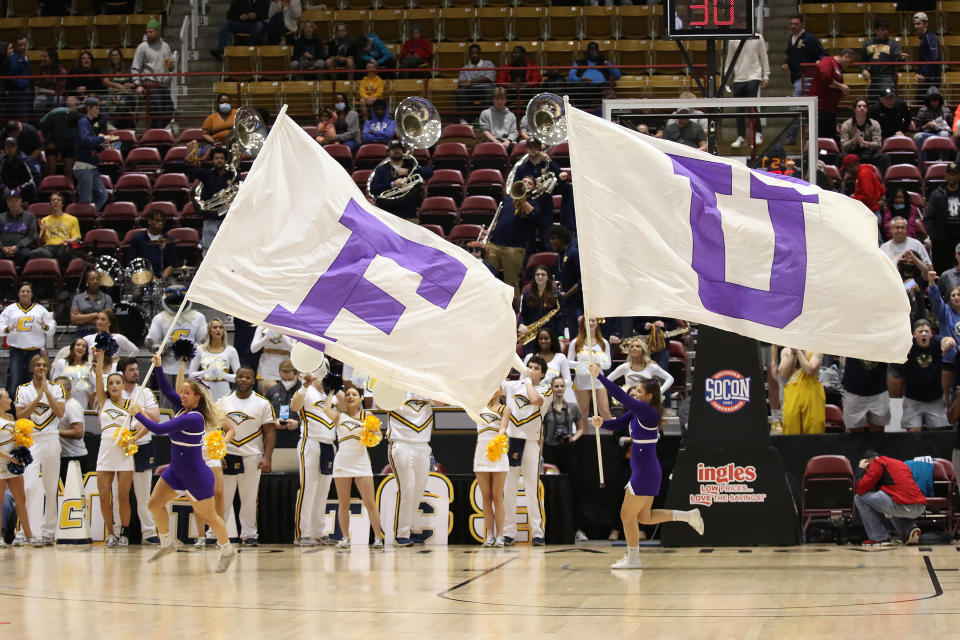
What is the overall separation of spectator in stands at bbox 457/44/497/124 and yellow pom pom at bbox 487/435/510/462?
9.93m

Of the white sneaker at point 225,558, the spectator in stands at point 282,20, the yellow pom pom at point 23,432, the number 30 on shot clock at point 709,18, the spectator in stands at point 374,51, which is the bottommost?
the white sneaker at point 225,558

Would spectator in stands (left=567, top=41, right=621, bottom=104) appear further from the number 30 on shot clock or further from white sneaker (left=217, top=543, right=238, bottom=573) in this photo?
white sneaker (left=217, top=543, right=238, bottom=573)

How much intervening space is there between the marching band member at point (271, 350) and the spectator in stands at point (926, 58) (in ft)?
39.3

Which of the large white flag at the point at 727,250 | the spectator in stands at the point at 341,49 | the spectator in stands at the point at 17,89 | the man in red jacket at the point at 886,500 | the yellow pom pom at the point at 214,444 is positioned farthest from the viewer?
the spectator in stands at the point at 17,89

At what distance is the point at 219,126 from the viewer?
2278cm

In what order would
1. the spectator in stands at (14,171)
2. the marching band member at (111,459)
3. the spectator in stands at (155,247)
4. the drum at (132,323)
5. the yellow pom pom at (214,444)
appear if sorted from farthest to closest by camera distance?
1. the spectator in stands at (14,171)
2. the spectator in stands at (155,247)
3. the drum at (132,323)
4. the marching band member at (111,459)
5. the yellow pom pom at (214,444)

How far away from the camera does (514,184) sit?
61.6 ft

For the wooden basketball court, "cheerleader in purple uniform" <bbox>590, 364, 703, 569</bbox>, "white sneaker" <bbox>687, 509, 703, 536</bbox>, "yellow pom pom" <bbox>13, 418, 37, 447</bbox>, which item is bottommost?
the wooden basketball court

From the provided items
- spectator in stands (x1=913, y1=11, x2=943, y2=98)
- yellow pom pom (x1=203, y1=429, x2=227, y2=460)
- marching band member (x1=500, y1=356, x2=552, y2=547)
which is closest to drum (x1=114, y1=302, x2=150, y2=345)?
yellow pom pom (x1=203, y1=429, x2=227, y2=460)

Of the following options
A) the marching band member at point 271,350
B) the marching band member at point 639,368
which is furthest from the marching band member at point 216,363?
the marching band member at point 639,368

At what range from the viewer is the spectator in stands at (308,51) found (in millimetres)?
24719

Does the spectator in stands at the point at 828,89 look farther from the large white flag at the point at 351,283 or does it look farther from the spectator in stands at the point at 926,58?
the large white flag at the point at 351,283

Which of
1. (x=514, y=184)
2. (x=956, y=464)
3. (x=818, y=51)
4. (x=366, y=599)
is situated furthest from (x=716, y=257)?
(x=818, y=51)

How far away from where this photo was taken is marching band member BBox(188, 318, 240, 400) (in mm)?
16906
